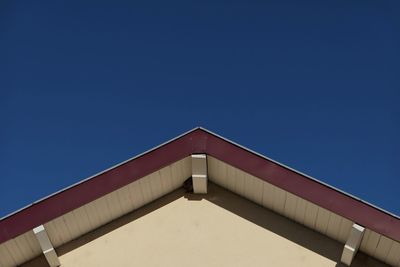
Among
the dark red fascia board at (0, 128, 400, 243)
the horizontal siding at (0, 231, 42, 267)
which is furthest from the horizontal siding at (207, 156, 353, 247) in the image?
the horizontal siding at (0, 231, 42, 267)

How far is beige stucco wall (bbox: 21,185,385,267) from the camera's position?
7.19 m

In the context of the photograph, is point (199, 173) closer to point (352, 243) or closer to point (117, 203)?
point (117, 203)

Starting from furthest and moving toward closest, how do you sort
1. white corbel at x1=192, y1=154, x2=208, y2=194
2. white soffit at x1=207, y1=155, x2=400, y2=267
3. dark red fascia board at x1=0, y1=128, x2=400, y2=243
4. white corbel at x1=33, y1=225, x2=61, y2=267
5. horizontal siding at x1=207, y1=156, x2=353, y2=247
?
white corbel at x1=192, y1=154, x2=208, y2=194, horizontal siding at x1=207, y1=156, x2=353, y2=247, white corbel at x1=33, y1=225, x2=61, y2=267, white soffit at x1=207, y1=155, x2=400, y2=267, dark red fascia board at x1=0, y1=128, x2=400, y2=243

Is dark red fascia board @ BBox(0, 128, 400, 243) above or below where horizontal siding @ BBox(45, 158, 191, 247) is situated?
above

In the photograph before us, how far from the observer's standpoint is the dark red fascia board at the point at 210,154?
21.9ft

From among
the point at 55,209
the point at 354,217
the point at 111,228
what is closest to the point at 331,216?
the point at 354,217

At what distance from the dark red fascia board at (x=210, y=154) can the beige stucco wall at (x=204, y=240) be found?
0.80 m

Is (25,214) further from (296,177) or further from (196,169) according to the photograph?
(296,177)

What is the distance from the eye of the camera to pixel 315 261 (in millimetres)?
7113

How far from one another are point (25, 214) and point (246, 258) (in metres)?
3.42

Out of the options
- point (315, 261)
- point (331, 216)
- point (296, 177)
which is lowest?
point (315, 261)

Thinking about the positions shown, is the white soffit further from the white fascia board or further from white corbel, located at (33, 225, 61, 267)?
white corbel, located at (33, 225, 61, 267)

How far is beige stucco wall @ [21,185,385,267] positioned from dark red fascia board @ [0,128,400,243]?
0.80 meters

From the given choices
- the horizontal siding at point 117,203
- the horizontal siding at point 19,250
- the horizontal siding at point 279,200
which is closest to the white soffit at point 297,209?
the horizontal siding at point 279,200
